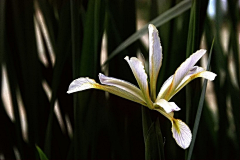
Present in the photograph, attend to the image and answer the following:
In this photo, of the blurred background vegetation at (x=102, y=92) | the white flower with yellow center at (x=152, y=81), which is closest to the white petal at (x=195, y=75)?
the white flower with yellow center at (x=152, y=81)

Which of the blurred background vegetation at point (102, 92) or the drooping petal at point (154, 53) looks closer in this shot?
the drooping petal at point (154, 53)

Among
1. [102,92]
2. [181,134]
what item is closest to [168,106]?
[181,134]

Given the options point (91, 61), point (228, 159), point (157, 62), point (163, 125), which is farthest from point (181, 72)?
point (228, 159)

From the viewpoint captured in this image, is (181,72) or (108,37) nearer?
(181,72)

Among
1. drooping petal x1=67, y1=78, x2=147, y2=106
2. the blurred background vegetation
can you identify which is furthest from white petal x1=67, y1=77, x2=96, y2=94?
the blurred background vegetation

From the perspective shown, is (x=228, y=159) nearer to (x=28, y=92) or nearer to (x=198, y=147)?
(x=198, y=147)

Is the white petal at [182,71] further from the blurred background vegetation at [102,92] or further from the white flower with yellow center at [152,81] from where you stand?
the blurred background vegetation at [102,92]
